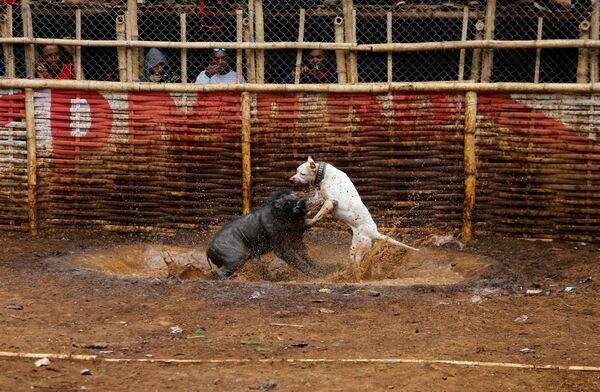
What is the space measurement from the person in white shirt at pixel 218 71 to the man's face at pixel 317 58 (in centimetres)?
87

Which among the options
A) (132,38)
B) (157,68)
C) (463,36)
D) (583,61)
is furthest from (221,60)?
(583,61)

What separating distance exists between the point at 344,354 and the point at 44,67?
264 inches

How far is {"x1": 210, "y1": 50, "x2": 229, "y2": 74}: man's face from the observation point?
1183cm

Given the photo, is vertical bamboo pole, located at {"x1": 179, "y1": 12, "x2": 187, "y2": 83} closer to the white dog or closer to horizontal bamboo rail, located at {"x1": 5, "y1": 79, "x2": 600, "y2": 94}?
horizontal bamboo rail, located at {"x1": 5, "y1": 79, "x2": 600, "y2": 94}

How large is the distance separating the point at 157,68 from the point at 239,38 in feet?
3.70

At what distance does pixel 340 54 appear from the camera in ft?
38.4

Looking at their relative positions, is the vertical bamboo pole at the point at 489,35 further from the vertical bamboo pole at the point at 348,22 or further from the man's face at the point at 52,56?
the man's face at the point at 52,56

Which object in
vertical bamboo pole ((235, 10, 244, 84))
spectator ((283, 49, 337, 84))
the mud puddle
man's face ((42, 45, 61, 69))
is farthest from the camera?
man's face ((42, 45, 61, 69))

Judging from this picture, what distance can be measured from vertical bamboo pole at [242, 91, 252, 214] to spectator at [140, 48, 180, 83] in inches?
37.4

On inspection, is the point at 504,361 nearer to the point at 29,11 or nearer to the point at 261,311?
the point at 261,311

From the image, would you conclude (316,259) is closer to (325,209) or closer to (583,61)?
(325,209)

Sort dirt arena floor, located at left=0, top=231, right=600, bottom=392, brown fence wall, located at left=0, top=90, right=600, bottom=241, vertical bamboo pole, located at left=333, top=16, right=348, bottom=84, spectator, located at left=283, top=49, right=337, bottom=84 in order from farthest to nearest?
spectator, located at left=283, top=49, right=337, bottom=84, vertical bamboo pole, located at left=333, top=16, right=348, bottom=84, brown fence wall, located at left=0, top=90, right=600, bottom=241, dirt arena floor, located at left=0, top=231, right=600, bottom=392

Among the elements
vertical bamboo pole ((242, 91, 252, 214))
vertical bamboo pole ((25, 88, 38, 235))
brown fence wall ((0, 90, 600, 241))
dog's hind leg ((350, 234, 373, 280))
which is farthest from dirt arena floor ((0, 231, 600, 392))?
vertical bamboo pole ((242, 91, 252, 214))

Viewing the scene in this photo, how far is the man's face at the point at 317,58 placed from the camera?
38.5ft
